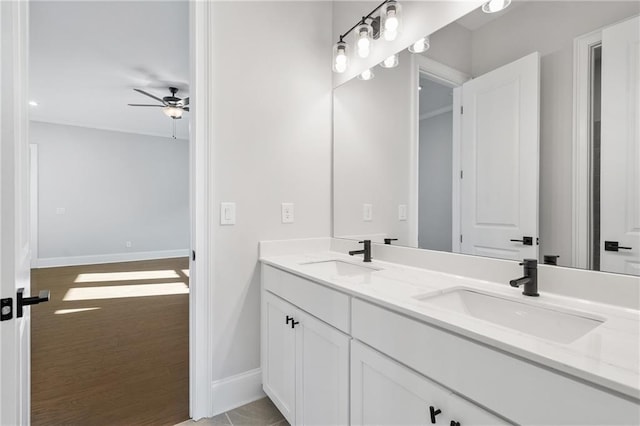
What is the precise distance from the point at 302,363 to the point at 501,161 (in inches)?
48.0

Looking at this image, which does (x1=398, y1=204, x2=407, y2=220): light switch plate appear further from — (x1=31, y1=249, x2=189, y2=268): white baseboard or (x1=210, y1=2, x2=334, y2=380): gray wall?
(x1=31, y1=249, x2=189, y2=268): white baseboard

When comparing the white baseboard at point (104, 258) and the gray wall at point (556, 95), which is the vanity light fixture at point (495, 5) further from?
the white baseboard at point (104, 258)

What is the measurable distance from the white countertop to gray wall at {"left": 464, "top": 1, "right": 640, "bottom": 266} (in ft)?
0.74

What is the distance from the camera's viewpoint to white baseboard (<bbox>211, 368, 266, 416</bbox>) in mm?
1709

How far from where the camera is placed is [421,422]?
2.89ft

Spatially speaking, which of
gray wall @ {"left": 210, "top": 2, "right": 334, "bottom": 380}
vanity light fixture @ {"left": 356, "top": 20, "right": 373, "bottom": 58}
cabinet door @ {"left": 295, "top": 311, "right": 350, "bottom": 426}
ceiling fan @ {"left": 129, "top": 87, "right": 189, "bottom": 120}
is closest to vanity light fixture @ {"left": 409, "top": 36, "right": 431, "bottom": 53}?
vanity light fixture @ {"left": 356, "top": 20, "right": 373, "bottom": 58}

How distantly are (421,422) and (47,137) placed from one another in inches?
287

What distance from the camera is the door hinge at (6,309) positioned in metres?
0.65

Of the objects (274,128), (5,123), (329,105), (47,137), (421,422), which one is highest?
(47,137)

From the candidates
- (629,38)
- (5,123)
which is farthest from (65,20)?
(629,38)

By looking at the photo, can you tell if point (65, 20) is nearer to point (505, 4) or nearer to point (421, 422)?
point (505, 4)

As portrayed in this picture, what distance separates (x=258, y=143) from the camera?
6.09 feet

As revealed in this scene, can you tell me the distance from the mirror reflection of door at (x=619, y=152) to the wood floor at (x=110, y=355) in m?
2.09

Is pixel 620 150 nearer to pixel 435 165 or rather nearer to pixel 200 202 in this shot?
pixel 435 165
